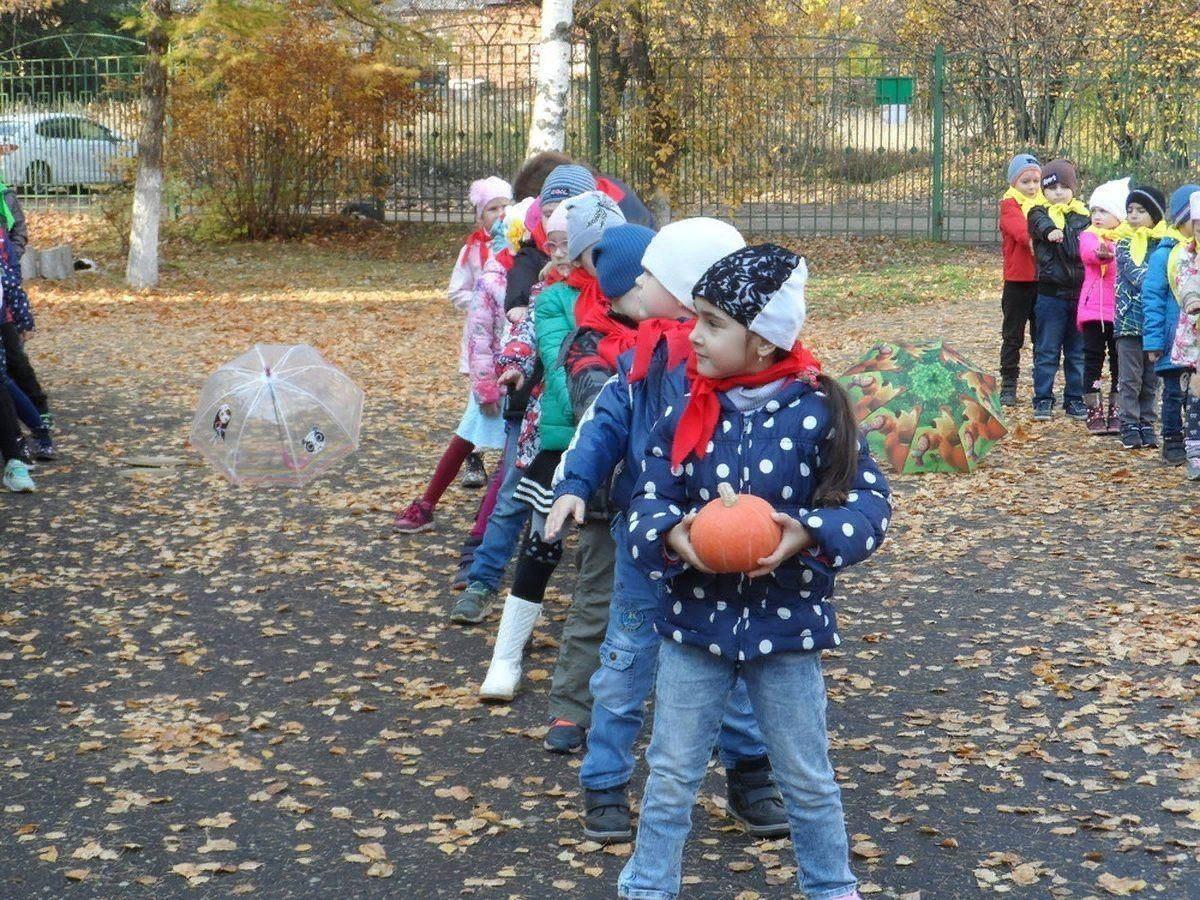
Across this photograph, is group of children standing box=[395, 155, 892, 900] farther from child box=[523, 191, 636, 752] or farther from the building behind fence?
the building behind fence

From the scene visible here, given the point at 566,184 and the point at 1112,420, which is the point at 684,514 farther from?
the point at 1112,420

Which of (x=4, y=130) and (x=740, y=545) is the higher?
(x=4, y=130)

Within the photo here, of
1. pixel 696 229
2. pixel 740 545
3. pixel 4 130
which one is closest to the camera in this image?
pixel 740 545

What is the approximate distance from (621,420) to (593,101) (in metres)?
18.4

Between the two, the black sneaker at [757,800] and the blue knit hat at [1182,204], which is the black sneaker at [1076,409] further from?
the black sneaker at [757,800]

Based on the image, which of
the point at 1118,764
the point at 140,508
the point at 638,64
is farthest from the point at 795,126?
the point at 1118,764

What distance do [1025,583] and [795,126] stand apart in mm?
16166

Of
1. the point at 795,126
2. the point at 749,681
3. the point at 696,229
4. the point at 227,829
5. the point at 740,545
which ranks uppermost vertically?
the point at 795,126

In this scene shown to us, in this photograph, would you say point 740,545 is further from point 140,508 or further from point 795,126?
point 795,126

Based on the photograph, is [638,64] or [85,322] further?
[638,64]

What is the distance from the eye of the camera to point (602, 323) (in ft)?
15.3

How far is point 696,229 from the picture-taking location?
3.97m

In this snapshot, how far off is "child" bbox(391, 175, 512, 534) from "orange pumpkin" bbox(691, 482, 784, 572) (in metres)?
4.12

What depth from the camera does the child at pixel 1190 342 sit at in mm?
7938
